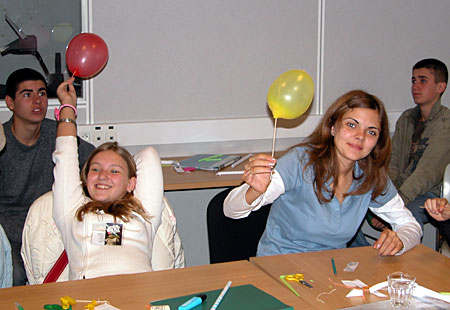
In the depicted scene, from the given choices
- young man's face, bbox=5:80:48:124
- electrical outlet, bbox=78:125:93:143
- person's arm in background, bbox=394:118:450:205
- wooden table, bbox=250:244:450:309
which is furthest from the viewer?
electrical outlet, bbox=78:125:93:143

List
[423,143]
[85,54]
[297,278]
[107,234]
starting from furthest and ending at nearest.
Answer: [423,143] → [85,54] → [107,234] → [297,278]

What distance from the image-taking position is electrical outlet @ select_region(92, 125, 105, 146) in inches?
151

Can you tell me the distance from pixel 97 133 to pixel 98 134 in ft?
0.03

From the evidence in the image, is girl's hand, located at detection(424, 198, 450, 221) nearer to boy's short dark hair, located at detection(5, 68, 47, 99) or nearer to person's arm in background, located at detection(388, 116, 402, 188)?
person's arm in background, located at detection(388, 116, 402, 188)

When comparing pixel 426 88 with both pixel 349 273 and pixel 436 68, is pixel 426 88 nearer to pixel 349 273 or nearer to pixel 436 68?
pixel 436 68

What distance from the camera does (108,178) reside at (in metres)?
2.31

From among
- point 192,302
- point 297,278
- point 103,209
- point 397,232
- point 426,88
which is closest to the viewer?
point 192,302

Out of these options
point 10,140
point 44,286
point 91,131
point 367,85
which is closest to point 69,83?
point 10,140

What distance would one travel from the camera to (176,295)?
1.66 meters

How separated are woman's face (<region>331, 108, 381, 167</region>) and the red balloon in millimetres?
1733

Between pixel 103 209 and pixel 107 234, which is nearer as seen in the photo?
pixel 107 234

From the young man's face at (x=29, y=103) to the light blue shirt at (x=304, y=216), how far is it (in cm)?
158

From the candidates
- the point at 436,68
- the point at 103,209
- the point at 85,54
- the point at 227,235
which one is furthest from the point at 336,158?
the point at 436,68

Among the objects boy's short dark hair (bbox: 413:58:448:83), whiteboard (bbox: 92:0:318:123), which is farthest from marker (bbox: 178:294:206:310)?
boy's short dark hair (bbox: 413:58:448:83)
